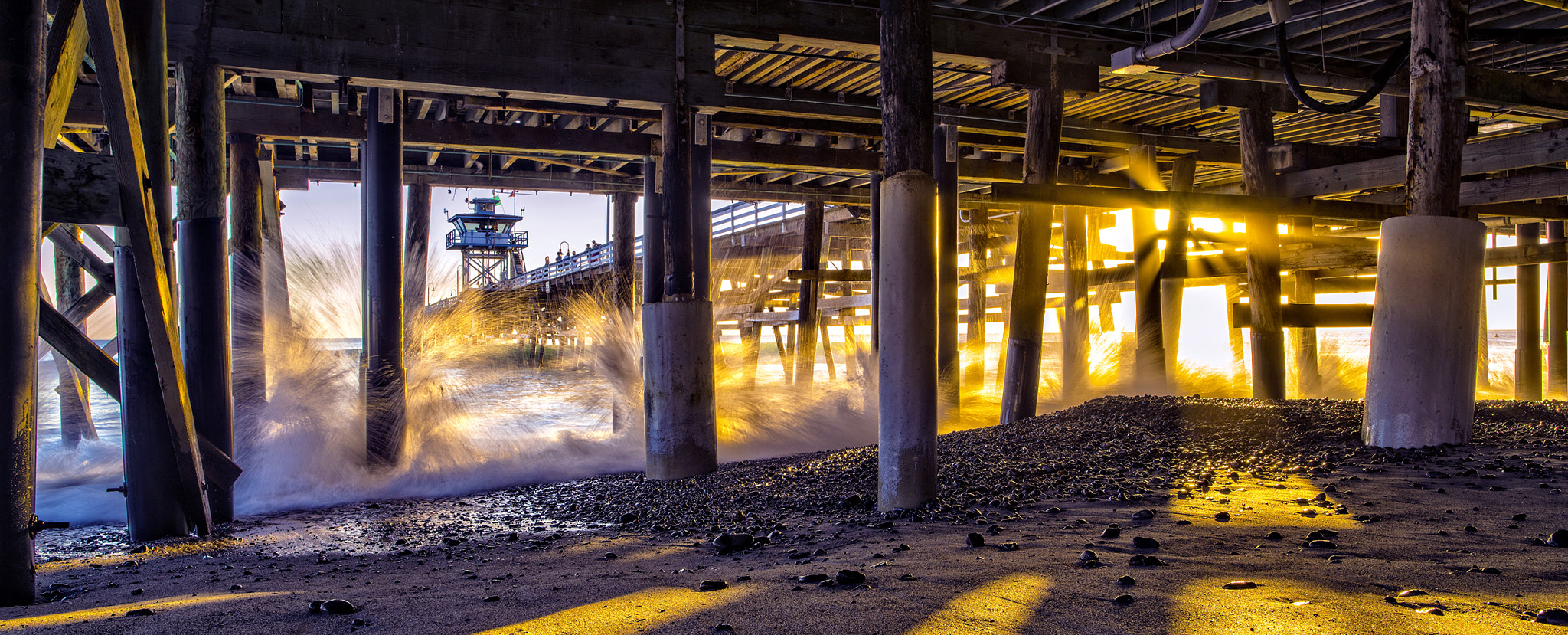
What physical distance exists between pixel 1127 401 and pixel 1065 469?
2.52m

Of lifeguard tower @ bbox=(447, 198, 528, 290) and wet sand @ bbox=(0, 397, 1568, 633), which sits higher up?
lifeguard tower @ bbox=(447, 198, 528, 290)

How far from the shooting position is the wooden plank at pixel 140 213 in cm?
369

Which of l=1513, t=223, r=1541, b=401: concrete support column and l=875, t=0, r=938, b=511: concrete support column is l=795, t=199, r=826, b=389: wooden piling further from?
l=1513, t=223, r=1541, b=401: concrete support column

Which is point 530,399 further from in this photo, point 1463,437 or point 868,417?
point 1463,437

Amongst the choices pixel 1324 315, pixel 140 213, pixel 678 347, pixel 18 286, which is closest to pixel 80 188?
pixel 140 213

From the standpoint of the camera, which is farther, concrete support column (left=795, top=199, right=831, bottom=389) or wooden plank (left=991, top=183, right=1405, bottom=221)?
concrete support column (left=795, top=199, right=831, bottom=389)

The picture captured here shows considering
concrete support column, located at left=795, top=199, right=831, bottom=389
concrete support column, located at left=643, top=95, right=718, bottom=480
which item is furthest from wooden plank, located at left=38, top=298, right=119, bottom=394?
concrete support column, located at left=795, top=199, right=831, bottom=389

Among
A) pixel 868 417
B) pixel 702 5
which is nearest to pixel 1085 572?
pixel 702 5

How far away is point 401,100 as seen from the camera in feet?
26.1

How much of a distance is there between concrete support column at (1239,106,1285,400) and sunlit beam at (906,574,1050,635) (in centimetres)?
687

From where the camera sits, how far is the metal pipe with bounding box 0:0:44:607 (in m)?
2.80

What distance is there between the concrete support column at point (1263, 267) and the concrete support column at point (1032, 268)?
81.7 inches

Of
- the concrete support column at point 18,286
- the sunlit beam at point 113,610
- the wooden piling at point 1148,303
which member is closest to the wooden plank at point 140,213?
the concrete support column at point 18,286

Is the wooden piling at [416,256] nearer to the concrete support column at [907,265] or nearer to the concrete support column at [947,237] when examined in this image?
the concrete support column at [907,265]
